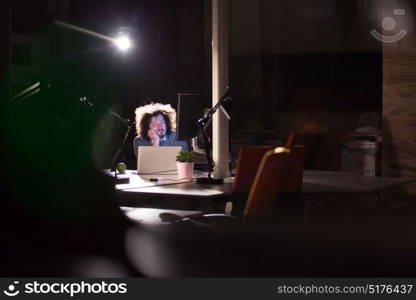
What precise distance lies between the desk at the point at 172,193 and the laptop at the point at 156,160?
0.11 metres

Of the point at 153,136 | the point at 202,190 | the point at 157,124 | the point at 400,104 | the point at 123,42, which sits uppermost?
the point at 123,42

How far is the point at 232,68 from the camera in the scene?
9148 mm

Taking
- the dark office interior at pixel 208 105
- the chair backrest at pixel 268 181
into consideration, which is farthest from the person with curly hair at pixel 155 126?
the chair backrest at pixel 268 181

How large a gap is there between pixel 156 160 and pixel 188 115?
53 centimetres

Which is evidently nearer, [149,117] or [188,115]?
[188,115]

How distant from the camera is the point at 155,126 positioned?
6.04 meters

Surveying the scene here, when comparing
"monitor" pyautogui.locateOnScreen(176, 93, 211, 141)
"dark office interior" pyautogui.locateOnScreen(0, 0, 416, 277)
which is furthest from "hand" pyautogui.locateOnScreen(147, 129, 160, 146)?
"monitor" pyautogui.locateOnScreen(176, 93, 211, 141)

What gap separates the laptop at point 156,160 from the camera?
528 cm

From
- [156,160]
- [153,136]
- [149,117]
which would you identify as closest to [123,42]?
[149,117]

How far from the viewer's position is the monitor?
5008 mm

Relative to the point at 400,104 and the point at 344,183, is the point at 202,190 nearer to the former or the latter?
Answer: the point at 344,183

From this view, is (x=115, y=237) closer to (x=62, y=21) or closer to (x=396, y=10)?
(x=396, y=10)

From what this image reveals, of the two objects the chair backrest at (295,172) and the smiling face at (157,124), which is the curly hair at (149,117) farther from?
the chair backrest at (295,172)

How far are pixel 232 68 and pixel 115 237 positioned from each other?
7.13 metres
